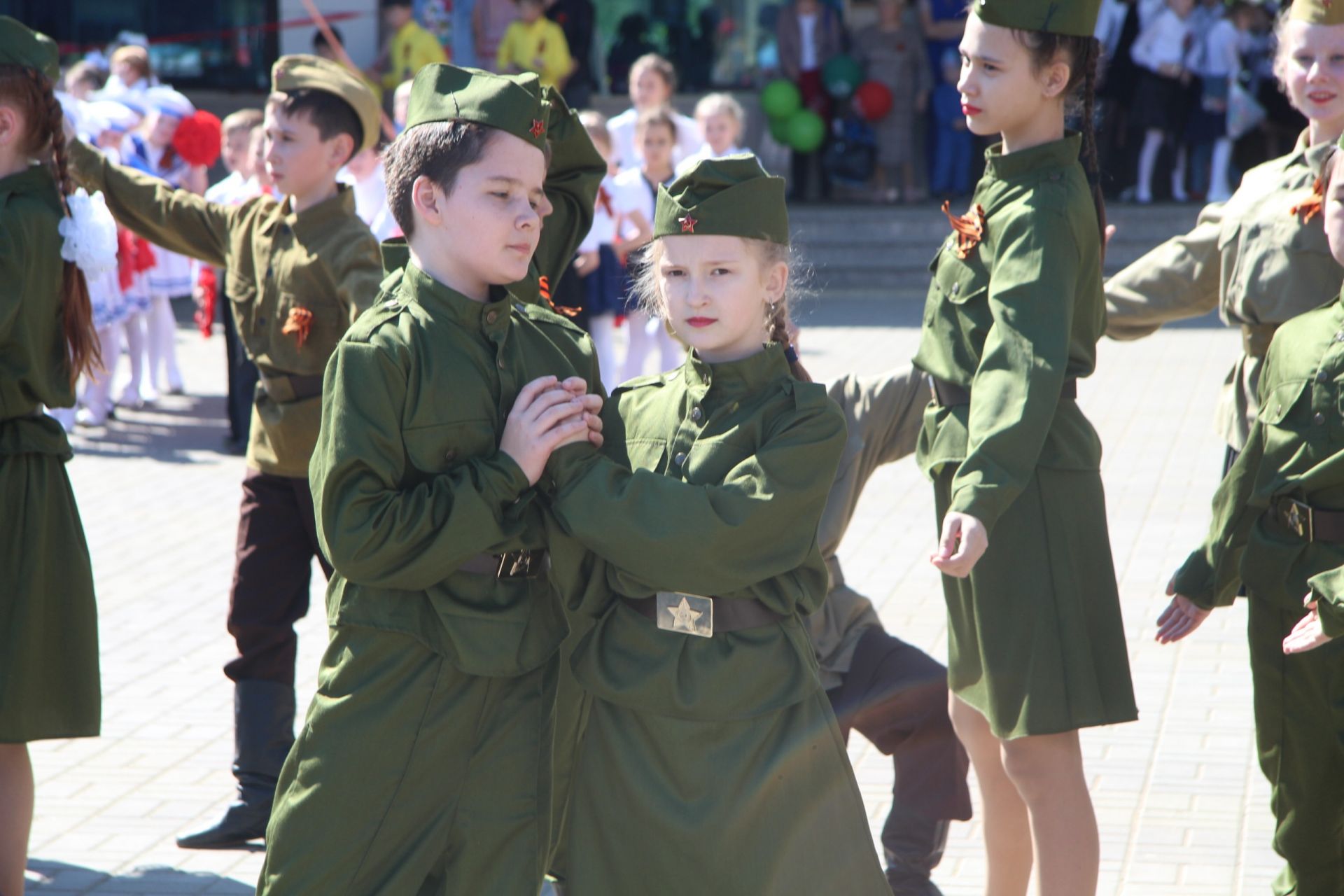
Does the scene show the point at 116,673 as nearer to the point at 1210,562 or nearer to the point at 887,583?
the point at 887,583

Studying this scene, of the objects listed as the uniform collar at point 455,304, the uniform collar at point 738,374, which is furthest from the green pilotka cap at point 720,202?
the uniform collar at point 455,304

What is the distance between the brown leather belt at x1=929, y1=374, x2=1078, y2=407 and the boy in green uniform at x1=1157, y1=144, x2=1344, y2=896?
1.18 feet

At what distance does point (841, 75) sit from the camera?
53.3 ft

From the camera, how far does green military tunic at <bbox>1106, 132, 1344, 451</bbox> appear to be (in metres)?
3.75

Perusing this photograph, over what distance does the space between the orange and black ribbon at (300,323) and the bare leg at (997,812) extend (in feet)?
6.03

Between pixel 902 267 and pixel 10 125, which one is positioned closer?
pixel 10 125

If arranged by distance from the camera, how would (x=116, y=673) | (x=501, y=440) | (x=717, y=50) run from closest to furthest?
(x=501, y=440) < (x=116, y=673) < (x=717, y=50)

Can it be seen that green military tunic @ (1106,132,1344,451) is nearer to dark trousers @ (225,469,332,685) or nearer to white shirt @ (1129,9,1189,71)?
dark trousers @ (225,469,332,685)

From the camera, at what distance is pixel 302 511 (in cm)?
423

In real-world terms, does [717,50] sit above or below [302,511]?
above

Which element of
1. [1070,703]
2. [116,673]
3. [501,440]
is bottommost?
[116,673]

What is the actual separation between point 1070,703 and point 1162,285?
4.36ft

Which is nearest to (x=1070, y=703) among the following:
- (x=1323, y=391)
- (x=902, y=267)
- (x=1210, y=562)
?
(x=1210, y=562)

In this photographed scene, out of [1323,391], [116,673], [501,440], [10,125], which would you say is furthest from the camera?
[116,673]
